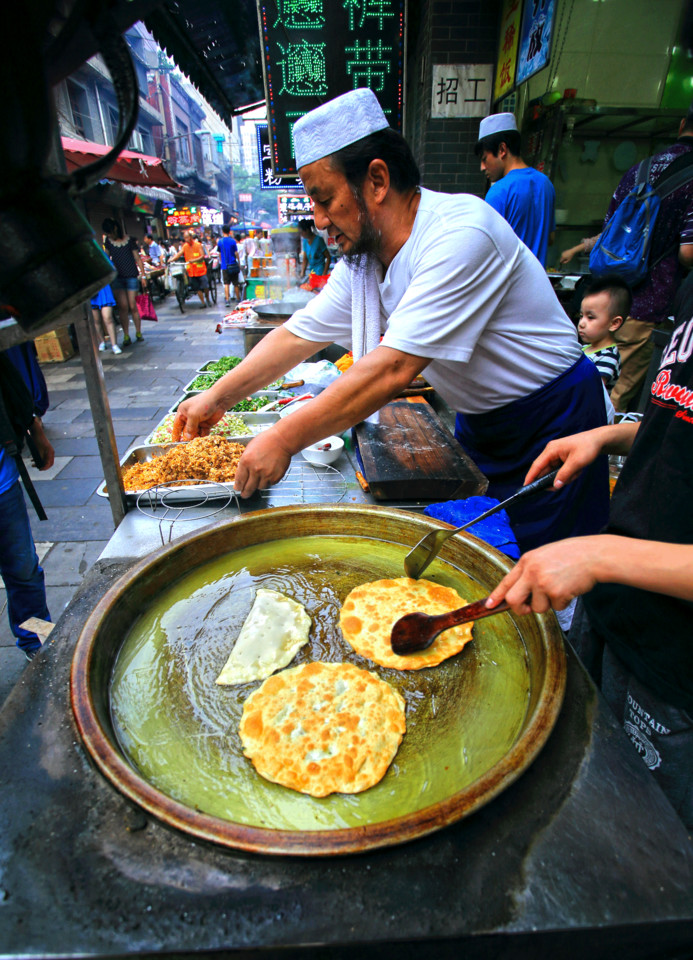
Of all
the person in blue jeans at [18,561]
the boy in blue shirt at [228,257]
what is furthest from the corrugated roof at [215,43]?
the boy in blue shirt at [228,257]

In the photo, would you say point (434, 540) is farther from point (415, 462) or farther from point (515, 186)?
point (515, 186)

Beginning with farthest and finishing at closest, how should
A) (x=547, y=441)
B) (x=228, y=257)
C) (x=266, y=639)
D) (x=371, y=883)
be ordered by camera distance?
(x=228, y=257)
(x=547, y=441)
(x=266, y=639)
(x=371, y=883)

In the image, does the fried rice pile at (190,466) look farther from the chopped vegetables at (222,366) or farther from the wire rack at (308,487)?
the chopped vegetables at (222,366)

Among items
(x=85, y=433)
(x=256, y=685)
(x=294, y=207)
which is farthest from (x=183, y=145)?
(x=256, y=685)

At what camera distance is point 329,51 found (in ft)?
16.3

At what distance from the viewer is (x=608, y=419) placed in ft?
8.41

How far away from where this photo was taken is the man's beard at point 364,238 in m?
2.05

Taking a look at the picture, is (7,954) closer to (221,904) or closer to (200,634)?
(221,904)

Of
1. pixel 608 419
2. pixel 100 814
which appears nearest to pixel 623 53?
pixel 608 419

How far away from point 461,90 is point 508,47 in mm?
735

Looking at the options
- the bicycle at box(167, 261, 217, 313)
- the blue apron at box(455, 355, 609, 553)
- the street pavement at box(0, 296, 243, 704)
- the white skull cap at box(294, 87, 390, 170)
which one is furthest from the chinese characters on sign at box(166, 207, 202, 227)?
the blue apron at box(455, 355, 609, 553)

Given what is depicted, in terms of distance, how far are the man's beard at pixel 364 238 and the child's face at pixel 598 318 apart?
2.62m

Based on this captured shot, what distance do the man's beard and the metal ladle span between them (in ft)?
4.14

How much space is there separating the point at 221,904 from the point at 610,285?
458 cm
